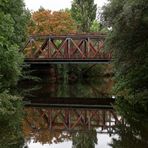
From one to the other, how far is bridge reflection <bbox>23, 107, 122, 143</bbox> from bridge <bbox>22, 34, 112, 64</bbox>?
18.9m

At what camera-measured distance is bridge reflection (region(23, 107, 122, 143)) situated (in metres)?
20.3

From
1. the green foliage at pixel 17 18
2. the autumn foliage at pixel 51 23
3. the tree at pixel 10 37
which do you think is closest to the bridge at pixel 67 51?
the green foliage at pixel 17 18

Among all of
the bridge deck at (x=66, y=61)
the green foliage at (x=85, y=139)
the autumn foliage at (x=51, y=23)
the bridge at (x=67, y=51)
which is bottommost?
the green foliage at (x=85, y=139)

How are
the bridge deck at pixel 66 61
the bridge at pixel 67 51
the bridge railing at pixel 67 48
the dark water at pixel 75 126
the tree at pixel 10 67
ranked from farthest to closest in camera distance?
the bridge railing at pixel 67 48, the bridge at pixel 67 51, the bridge deck at pixel 66 61, the tree at pixel 10 67, the dark water at pixel 75 126

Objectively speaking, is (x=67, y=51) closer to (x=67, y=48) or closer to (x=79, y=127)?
(x=67, y=48)

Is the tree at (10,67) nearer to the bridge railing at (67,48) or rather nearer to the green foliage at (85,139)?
the green foliage at (85,139)

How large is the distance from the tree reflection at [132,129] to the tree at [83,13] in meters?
53.9

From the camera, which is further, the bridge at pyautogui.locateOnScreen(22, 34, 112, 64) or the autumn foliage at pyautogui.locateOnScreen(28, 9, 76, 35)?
the autumn foliage at pyautogui.locateOnScreen(28, 9, 76, 35)

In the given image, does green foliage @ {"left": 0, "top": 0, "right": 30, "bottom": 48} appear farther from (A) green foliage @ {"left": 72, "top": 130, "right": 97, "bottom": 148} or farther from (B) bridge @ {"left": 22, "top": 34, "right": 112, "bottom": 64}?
(A) green foliage @ {"left": 72, "top": 130, "right": 97, "bottom": 148}

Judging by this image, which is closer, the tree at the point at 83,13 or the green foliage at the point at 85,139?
the green foliage at the point at 85,139

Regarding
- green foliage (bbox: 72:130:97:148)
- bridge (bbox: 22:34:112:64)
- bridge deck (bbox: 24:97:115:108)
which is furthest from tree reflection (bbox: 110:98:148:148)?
bridge (bbox: 22:34:112:64)

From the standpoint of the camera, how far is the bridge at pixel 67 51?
49.5 m

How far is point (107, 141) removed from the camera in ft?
59.1

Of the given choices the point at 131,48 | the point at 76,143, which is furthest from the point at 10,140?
the point at 131,48
